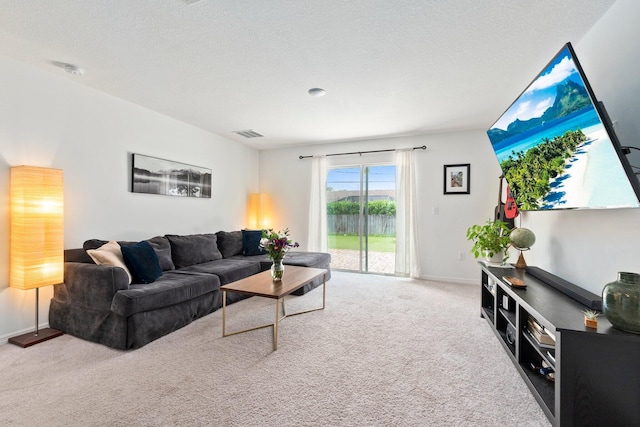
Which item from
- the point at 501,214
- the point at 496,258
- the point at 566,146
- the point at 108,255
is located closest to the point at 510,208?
the point at 501,214

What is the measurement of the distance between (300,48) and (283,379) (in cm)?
248

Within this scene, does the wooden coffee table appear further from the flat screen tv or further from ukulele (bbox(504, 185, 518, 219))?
ukulele (bbox(504, 185, 518, 219))

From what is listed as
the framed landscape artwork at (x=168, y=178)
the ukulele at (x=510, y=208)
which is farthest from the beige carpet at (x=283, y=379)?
the framed landscape artwork at (x=168, y=178)

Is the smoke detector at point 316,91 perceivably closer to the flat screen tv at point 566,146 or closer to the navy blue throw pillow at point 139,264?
the flat screen tv at point 566,146

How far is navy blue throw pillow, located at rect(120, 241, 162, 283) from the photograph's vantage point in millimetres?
2861

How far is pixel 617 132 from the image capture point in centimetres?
173

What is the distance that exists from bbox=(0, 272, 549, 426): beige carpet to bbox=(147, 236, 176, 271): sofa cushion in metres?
0.90

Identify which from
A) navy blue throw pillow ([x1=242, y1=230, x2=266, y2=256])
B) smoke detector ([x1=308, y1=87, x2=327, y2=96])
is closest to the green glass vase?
smoke detector ([x1=308, y1=87, x2=327, y2=96])

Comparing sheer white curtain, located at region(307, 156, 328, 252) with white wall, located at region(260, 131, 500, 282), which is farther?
sheer white curtain, located at region(307, 156, 328, 252)

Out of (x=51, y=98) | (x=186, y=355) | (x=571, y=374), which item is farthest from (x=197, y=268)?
(x=571, y=374)

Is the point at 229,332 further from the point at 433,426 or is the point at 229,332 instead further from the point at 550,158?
the point at 550,158

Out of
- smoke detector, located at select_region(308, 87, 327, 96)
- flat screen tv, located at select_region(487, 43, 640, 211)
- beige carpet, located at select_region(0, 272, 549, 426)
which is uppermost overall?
smoke detector, located at select_region(308, 87, 327, 96)

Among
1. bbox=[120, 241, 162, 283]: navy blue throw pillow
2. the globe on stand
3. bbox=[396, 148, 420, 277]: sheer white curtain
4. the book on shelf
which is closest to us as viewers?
the book on shelf

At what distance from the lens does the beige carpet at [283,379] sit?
1619 millimetres
